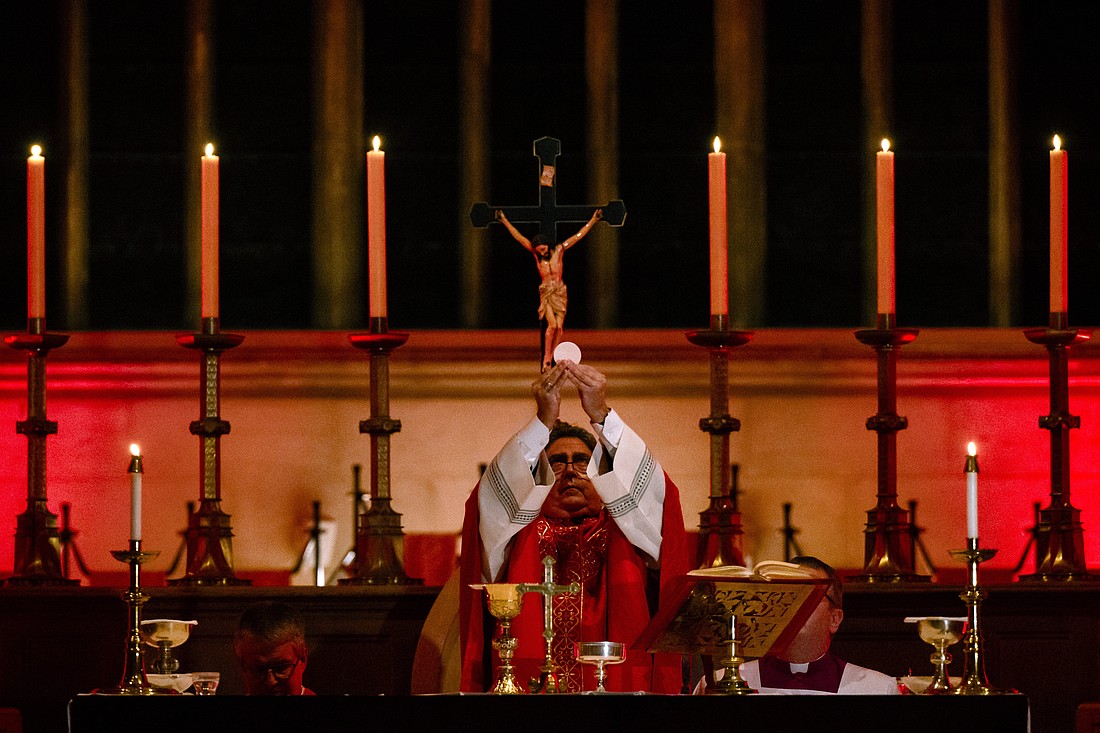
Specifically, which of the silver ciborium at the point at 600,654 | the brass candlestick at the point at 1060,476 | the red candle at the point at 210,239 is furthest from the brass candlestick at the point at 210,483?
the brass candlestick at the point at 1060,476

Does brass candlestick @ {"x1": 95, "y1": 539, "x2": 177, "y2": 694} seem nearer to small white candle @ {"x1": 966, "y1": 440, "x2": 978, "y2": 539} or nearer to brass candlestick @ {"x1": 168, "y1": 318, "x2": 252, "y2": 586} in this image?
brass candlestick @ {"x1": 168, "y1": 318, "x2": 252, "y2": 586}

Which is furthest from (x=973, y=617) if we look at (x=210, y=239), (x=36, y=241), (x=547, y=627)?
(x=36, y=241)

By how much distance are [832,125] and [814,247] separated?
0.46m

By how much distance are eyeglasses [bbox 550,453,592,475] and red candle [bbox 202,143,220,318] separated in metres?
1.09

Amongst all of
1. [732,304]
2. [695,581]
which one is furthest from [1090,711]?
[732,304]

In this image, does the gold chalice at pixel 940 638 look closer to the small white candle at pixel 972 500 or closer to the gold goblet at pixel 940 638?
the gold goblet at pixel 940 638

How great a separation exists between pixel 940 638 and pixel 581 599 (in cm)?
127

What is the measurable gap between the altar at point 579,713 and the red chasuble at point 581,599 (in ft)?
4.89

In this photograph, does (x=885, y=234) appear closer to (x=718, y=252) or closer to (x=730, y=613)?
(x=718, y=252)

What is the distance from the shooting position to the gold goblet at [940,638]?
15.0 ft

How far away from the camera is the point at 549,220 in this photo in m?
5.75

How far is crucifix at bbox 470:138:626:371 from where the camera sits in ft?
18.6

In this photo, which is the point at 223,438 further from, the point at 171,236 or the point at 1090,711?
the point at 1090,711

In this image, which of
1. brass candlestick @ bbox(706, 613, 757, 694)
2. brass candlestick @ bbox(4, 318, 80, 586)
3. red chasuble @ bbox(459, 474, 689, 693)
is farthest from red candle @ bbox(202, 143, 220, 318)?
brass candlestick @ bbox(706, 613, 757, 694)
